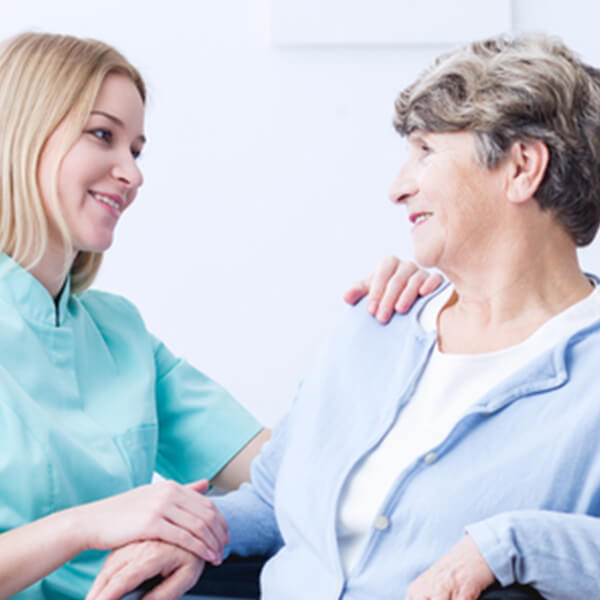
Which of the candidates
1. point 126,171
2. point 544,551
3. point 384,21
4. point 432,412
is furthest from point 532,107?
point 384,21

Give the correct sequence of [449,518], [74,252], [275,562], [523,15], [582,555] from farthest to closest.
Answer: [523,15] → [74,252] → [275,562] → [449,518] → [582,555]

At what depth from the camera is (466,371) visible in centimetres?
122

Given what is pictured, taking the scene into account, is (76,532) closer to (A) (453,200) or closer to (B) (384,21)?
(A) (453,200)

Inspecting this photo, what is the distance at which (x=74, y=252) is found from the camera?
5.13 ft

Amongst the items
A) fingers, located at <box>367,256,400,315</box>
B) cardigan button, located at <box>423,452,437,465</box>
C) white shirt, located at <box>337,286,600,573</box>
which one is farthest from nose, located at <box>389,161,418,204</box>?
cardigan button, located at <box>423,452,437,465</box>

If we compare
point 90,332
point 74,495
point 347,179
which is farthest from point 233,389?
point 74,495

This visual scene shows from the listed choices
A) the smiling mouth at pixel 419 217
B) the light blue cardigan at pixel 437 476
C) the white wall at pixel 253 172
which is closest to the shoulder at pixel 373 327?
the light blue cardigan at pixel 437 476

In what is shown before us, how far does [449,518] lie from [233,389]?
1337 mm

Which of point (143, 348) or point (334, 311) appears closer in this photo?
point (143, 348)

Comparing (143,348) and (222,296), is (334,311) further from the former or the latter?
(143,348)

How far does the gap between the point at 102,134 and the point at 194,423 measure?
1.85ft

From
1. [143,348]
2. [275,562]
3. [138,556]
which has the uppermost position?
[143,348]

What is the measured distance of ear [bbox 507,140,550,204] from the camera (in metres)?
1.20

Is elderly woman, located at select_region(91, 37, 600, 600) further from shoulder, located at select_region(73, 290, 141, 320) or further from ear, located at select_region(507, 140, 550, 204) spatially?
shoulder, located at select_region(73, 290, 141, 320)
